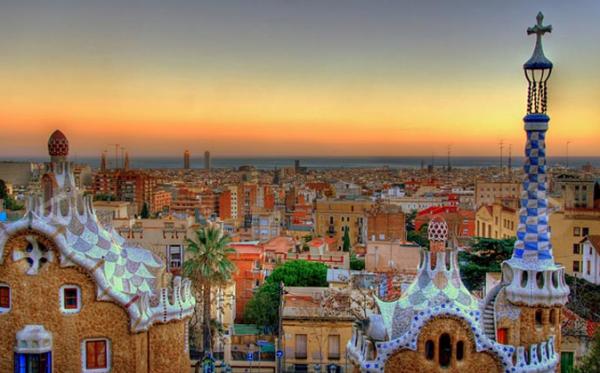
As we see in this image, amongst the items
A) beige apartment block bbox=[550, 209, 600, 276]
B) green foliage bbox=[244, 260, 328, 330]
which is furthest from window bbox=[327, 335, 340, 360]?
beige apartment block bbox=[550, 209, 600, 276]

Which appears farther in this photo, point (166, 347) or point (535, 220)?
point (166, 347)

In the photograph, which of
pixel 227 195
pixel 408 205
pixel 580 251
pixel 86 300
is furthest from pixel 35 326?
pixel 408 205

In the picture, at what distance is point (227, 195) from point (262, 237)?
43.6 m

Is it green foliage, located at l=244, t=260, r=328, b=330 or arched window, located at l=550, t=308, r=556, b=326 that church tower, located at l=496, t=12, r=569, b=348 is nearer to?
arched window, located at l=550, t=308, r=556, b=326

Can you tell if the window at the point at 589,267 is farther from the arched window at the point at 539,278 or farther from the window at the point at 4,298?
the window at the point at 4,298

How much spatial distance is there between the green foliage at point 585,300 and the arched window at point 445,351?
15.9m

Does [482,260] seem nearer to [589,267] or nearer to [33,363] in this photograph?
[589,267]

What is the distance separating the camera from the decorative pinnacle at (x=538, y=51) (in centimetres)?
1870

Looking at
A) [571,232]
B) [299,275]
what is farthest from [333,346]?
[571,232]

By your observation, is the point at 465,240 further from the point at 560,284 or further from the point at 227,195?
the point at 227,195

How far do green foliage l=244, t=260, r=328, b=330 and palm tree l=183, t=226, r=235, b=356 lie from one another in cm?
740

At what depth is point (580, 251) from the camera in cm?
4712

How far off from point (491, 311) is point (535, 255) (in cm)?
200

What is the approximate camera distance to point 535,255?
1866 cm
